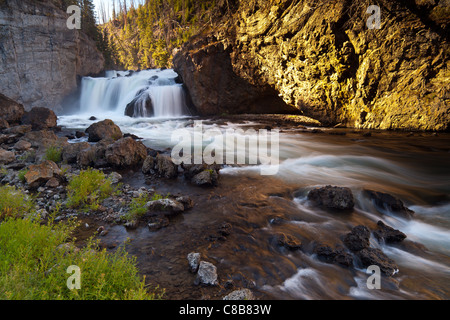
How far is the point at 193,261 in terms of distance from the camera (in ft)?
10.7

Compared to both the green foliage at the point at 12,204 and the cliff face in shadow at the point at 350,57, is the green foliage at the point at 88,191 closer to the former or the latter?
the green foliage at the point at 12,204

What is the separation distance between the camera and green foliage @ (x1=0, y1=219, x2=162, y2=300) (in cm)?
230

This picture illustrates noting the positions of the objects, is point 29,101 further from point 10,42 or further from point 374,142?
point 374,142

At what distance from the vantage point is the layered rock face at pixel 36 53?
61.7 feet

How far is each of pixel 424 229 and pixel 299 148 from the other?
649cm

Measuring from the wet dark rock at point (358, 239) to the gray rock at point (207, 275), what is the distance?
2.35 metres

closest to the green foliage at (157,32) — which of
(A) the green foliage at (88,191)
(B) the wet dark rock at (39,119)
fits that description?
(B) the wet dark rock at (39,119)

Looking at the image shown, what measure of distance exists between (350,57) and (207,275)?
14348 mm

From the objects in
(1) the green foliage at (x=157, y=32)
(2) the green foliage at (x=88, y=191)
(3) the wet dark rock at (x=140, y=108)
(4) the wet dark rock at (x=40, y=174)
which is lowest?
(2) the green foliage at (x=88, y=191)

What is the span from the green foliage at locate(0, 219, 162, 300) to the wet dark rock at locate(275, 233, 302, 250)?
6.99 ft
